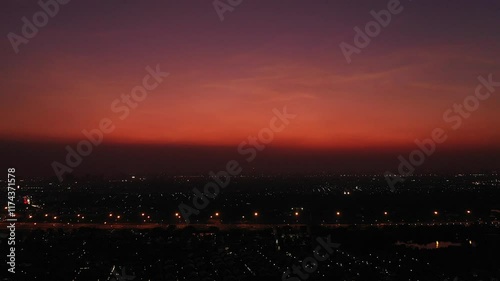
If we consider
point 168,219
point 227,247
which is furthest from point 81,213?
point 227,247
